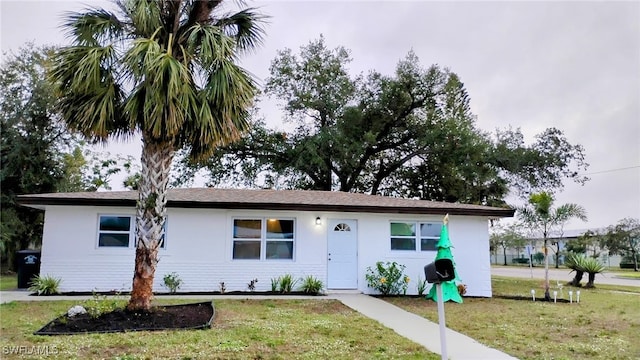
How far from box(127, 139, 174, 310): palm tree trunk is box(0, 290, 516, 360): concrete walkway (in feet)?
11.3

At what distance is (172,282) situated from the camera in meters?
12.2

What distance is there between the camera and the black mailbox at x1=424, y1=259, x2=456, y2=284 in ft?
16.0

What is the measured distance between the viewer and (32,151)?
21875 mm

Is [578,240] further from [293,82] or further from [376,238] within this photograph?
[376,238]

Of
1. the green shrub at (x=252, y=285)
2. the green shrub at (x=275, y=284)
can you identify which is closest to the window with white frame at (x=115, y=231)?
the green shrub at (x=252, y=285)

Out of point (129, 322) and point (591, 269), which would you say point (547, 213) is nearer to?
point (591, 269)

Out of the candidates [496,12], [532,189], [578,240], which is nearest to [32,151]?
[496,12]

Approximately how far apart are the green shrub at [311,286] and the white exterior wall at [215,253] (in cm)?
34

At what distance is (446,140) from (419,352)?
653 inches

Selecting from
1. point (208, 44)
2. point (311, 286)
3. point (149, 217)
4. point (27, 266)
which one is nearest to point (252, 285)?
point (311, 286)

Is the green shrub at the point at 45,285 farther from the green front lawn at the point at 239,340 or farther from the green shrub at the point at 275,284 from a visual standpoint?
the green shrub at the point at 275,284

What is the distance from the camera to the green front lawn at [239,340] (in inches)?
228

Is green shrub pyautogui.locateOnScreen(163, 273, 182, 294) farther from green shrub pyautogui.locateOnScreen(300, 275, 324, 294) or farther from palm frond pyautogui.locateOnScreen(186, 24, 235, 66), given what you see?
palm frond pyautogui.locateOnScreen(186, 24, 235, 66)

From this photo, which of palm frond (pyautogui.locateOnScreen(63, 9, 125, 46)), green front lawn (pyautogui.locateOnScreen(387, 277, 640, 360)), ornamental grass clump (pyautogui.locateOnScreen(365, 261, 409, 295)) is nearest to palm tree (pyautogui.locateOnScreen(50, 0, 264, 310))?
palm frond (pyautogui.locateOnScreen(63, 9, 125, 46))
